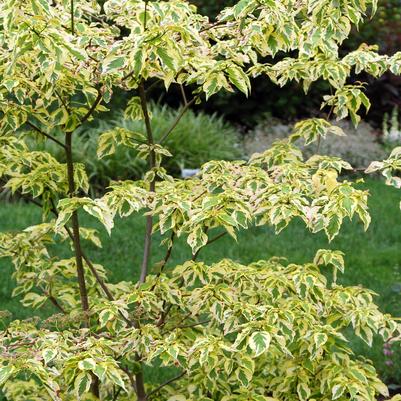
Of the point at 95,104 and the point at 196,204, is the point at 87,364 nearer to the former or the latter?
the point at 196,204

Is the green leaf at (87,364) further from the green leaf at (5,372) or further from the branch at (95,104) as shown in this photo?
the branch at (95,104)

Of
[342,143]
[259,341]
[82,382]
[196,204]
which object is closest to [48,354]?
[82,382]

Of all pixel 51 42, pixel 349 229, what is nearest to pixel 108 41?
pixel 51 42

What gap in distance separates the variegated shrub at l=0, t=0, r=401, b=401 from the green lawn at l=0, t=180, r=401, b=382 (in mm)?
2373

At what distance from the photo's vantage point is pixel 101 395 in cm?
395

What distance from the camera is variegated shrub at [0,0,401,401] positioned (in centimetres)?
272

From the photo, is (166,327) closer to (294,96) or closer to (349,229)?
(349,229)

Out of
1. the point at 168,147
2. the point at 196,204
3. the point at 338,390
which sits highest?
the point at 196,204

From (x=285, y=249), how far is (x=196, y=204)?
13.0ft

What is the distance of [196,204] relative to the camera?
3.08m

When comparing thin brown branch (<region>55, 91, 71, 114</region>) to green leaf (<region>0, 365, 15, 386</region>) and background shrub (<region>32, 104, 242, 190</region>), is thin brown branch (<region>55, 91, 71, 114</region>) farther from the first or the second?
background shrub (<region>32, 104, 242, 190</region>)

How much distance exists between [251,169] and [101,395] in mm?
1359

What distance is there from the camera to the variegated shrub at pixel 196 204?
8.94 feet

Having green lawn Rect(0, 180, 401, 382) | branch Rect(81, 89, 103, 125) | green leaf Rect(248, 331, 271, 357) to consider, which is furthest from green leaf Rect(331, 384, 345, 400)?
green lawn Rect(0, 180, 401, 382)
